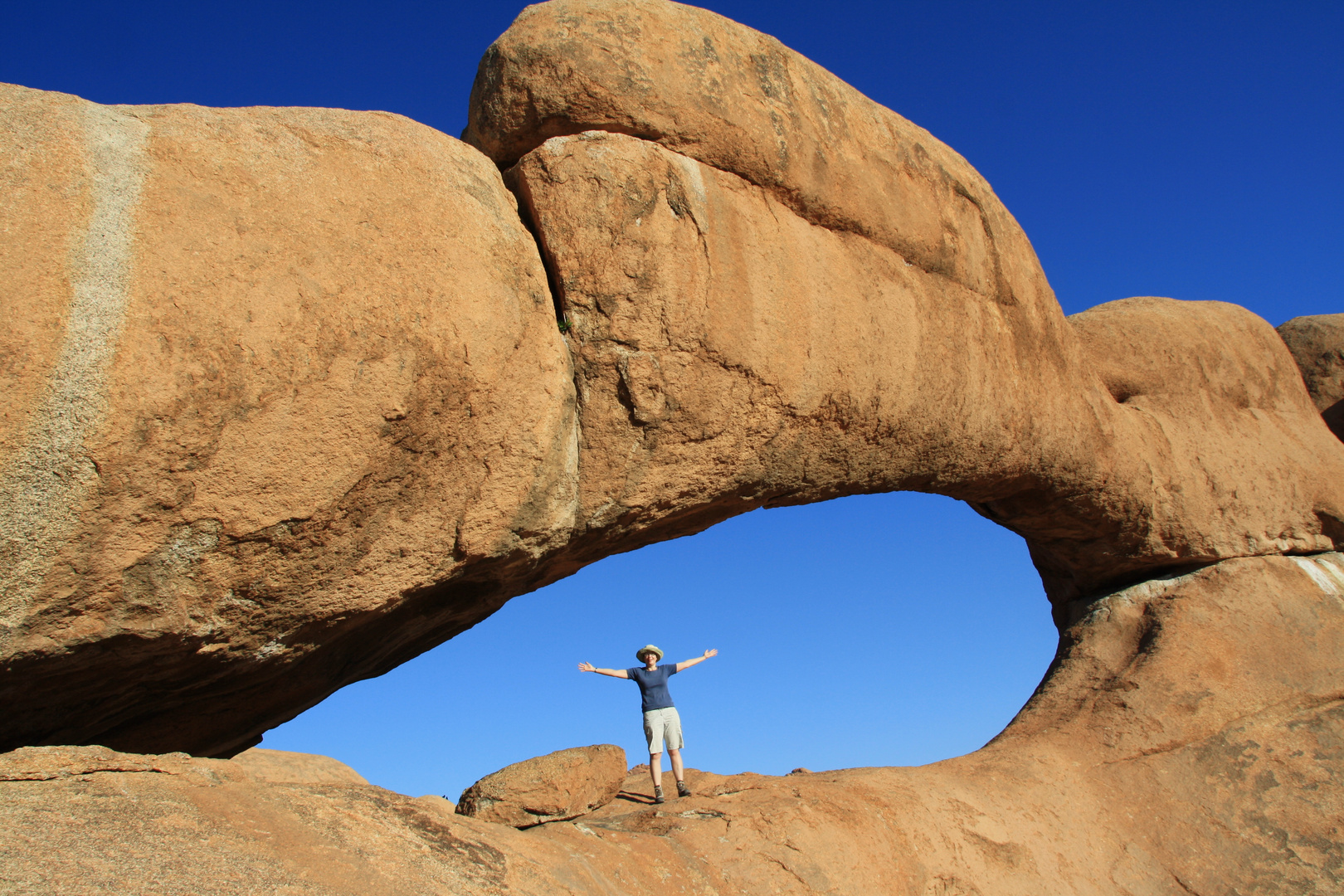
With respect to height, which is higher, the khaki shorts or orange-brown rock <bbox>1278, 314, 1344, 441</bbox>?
orange-brown rock <bbox>1278, 314, 1344, 441</bbox>

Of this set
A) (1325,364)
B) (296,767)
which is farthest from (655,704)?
(1325,364)

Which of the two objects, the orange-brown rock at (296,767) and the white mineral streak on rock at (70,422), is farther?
the orange-brown rock at (296,767)

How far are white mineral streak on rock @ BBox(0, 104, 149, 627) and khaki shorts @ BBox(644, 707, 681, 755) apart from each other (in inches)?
114

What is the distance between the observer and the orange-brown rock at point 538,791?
370 centimetres

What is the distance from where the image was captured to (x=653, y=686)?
499 cm

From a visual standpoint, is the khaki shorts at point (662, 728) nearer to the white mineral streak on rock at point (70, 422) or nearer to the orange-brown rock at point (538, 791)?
the orange-brown rock at point (538, 791)

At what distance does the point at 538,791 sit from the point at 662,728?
1.30 meters

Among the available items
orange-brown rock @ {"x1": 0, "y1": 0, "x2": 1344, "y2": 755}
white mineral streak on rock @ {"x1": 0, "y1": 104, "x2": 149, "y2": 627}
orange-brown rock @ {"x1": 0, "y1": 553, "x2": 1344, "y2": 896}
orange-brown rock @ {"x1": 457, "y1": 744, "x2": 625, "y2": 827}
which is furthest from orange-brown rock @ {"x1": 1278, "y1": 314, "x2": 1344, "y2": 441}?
white mineral streak on rock @ {"x1": 0, "y1": 104, "x2": 149, "y2": 627}

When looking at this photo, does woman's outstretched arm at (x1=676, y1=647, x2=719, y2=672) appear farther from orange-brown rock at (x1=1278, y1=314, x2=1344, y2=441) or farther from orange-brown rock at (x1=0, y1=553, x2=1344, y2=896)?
orange-brown rock at (x1=1278, y1=314, x2=1344, y2=441)

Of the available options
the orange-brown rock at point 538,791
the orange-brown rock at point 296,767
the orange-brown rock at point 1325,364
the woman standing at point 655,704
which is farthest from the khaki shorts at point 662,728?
the orange-brown rock at point 1325,364

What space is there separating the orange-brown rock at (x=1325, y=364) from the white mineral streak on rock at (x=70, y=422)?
8055 millimetres

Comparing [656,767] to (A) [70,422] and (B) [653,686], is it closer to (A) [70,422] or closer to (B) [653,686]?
(B) [653,686]

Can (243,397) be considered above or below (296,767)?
above

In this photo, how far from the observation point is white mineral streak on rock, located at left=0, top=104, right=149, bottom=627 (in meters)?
2.65
